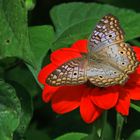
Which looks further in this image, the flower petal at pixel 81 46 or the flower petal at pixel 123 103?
the flower petal at pixel 81 46

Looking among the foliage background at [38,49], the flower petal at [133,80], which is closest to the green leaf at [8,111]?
the foliage background at [38,49]

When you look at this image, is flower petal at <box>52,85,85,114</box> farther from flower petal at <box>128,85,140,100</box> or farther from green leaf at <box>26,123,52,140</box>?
green leaf at <box>26,123,52,140</box>

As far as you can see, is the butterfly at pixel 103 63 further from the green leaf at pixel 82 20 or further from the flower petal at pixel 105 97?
the green leaf at pixel 82 20

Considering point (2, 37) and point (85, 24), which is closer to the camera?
point (2, 37)

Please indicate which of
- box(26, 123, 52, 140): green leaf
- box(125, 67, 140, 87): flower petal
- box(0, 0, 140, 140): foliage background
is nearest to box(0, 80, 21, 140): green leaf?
box(0, 0, 140, 140): foliage background

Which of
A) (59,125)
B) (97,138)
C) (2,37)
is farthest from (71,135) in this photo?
(59,125)

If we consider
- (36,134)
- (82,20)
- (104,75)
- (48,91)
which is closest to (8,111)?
(48,91)

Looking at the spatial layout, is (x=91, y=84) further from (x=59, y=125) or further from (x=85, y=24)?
(x=59, y=125)
